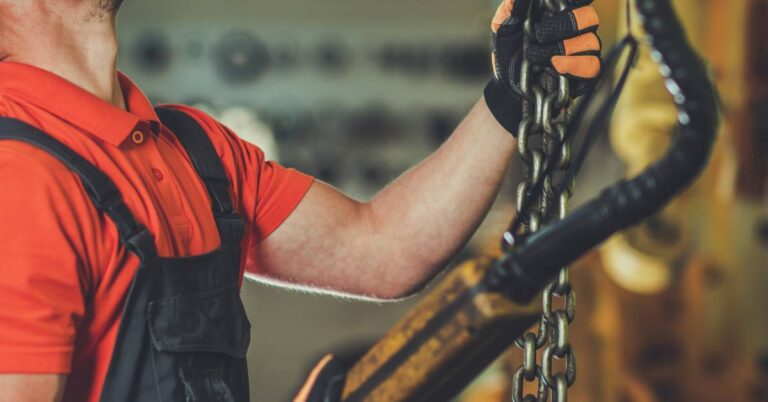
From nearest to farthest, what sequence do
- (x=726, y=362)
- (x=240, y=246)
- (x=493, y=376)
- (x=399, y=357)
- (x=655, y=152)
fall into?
1. (x=399, y=357)
2. (x=240, y=246)
3. (x=655, y=152)
4. (x=726, y=362)
5. (x=493, y=376)

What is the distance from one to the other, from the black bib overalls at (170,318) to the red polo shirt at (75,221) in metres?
0.02

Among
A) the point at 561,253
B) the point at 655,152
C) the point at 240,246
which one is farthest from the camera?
the point at 655,152

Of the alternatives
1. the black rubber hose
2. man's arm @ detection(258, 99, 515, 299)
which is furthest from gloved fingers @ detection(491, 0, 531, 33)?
the black rubber hose

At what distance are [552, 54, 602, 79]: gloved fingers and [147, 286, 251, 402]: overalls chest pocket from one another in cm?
60

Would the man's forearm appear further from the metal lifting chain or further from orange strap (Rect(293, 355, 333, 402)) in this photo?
orange strap (Rect(293, 355, 333, 402))

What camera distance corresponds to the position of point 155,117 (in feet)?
5.30

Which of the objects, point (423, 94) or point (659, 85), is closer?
point (659, 85)

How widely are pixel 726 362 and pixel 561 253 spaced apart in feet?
11.2

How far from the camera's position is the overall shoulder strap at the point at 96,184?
1352 millimetres

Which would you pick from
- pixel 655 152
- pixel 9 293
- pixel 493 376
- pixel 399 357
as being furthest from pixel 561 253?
pixel 493 376

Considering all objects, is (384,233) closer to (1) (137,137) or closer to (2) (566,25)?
(1) (137,137)

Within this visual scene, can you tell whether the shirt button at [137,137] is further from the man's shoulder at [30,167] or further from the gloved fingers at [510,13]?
the gloved fingers at [510,13]

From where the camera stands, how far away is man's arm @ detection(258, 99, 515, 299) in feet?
5.76

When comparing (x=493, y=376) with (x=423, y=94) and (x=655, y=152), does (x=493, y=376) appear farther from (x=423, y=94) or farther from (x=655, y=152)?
(x=423, y=94)
